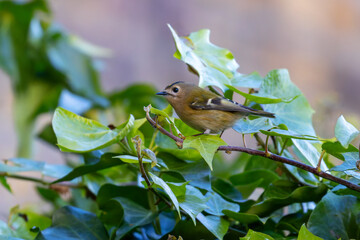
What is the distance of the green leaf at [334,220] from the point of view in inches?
20.7

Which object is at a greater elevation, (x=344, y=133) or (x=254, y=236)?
(x=344, y=133)

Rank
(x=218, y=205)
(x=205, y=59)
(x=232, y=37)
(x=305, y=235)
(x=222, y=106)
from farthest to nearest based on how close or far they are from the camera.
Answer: (x=232, y=37) < (x=222, y=106) < (x=205, y=59) < (x=218, y=205) < (x=305, y=235)

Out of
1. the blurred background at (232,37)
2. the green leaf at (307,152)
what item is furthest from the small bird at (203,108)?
the blurred background at (232,37)

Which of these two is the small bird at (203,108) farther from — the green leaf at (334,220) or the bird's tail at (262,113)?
the green leaf at (334,220)

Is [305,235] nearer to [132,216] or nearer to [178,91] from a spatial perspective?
[132,216]

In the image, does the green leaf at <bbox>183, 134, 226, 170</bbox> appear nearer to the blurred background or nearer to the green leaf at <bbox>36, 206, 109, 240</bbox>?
the green leaf at <bbox>36, 206, 109, 240</bbox>

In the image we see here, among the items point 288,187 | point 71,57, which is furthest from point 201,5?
point 288,187

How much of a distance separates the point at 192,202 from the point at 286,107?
0.80 feet

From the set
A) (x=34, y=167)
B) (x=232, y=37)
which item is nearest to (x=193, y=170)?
(x=34, y=167)

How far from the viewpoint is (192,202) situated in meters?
0.51

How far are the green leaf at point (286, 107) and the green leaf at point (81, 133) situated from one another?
8.7 inches

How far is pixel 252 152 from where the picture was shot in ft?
1.68

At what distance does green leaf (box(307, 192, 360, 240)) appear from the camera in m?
0.53

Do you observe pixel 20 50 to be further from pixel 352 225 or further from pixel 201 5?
pixel 201 5
